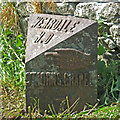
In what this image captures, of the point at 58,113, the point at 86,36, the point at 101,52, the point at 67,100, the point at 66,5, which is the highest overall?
the point at 66,5

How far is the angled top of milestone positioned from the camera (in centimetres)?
230

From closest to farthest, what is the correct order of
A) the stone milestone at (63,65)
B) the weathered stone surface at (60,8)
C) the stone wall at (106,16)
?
the stone milestone at (63,65) < the stone wall at (106,16) < the weathered stone surface at (60,8)

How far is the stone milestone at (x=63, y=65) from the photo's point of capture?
90.0 inches

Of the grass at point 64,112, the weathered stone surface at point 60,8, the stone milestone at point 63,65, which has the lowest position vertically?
the grass at point 64,112

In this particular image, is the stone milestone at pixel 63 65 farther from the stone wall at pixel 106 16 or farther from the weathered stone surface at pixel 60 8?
the weathered stone surface at pixel 60 8

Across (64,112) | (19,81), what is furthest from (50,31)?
(19,81)

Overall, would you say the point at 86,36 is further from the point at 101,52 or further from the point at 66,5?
the point at 66,5

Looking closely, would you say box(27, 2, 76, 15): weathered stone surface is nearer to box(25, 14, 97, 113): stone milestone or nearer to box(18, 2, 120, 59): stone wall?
box(18, 2, 120, 59): stone wall

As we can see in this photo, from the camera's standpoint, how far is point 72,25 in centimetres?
238

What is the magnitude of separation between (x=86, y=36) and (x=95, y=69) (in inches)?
15.0

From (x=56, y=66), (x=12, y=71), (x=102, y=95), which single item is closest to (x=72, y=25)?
(x=56, y=66)

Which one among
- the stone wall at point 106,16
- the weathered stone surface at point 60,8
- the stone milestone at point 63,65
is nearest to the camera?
the stone milestone at point 63,65

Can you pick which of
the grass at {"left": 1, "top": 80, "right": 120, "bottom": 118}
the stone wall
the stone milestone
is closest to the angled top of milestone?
the stone milestone

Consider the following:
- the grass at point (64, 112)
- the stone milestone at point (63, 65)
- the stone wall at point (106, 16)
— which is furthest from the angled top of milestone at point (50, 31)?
the stone wall at point (106, 16)
